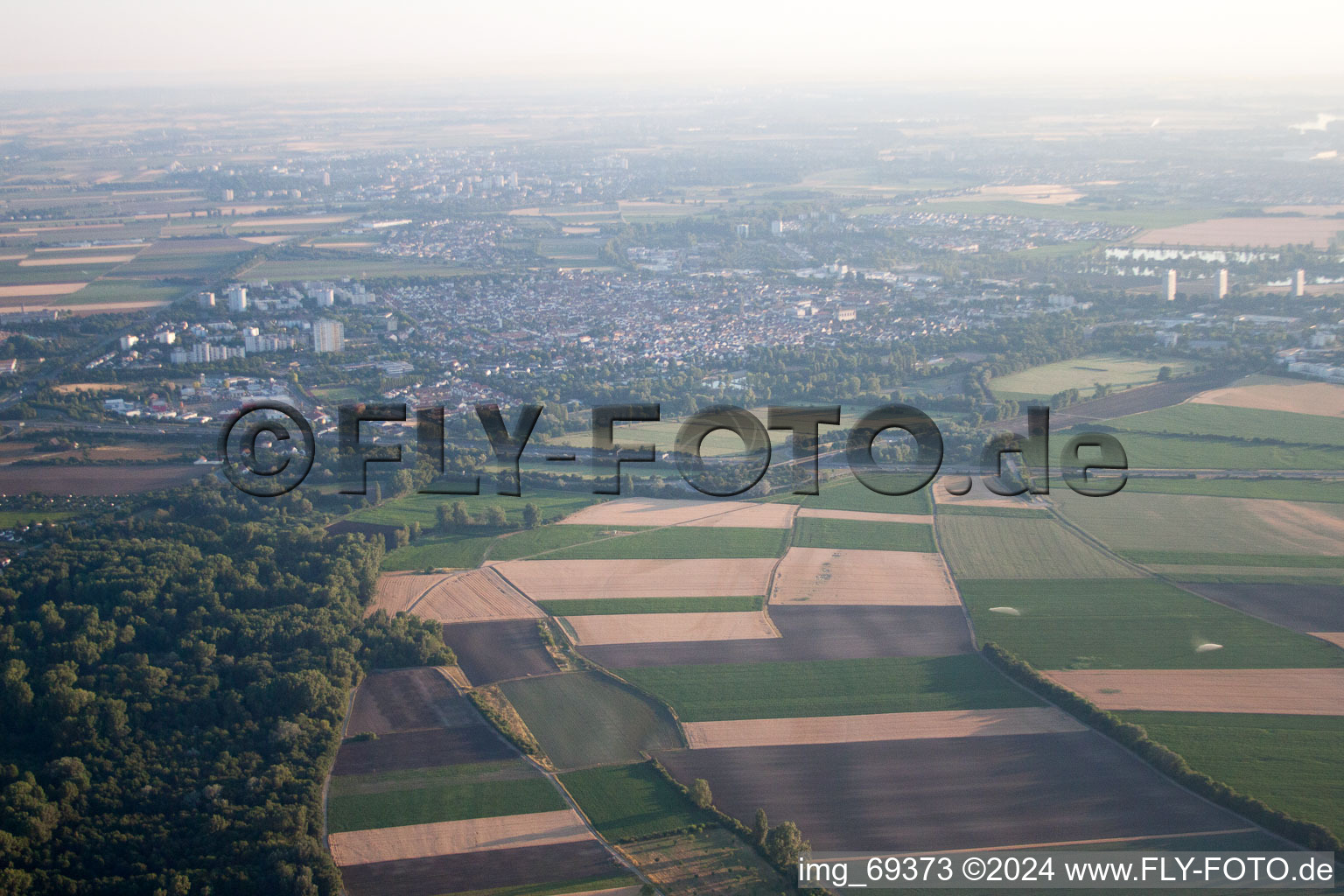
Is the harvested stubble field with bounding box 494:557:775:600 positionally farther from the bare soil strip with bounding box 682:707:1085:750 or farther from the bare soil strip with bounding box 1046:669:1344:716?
the bare soil strip with bounding box 1046:669:1344:716

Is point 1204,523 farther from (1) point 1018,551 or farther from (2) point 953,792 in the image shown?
(2) point 953,792

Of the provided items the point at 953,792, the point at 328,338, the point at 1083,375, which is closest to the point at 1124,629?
the point at 953,792

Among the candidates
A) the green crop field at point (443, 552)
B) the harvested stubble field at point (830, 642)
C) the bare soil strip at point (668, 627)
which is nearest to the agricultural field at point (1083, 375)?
the harvested stubble field at point (830, 642)

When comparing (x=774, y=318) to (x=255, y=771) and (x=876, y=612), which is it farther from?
(x=255, y=771)

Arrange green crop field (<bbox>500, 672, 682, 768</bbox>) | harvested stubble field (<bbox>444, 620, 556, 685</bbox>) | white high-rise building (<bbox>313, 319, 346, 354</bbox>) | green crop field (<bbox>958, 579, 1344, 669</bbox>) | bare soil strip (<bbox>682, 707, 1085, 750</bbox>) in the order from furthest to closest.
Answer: white high-rise building (<bbox>313, 319, 346, 354</bbox>), harvested stubble field (<bbox>444, 620, 556, 685</bbox>), green crop field (<bbox>958, 579, 1344, 669</bbox>), bare soil strip (<bbox>682, 707, 1085, 750</bbox>), green crop field (<bbox>500, 672, 682, 768</bbox>)

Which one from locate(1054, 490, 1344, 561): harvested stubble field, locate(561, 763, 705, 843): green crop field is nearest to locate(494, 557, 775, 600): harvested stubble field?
locate(561, 763, 705, 843): green crop field

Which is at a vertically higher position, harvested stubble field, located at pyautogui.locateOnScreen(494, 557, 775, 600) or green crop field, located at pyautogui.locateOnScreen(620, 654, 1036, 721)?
harvested stubble field, located at pyautogui.locateOnScreen(494, 557, 775, 600)
